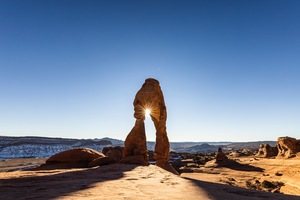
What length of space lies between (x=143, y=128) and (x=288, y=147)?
80.9 feet

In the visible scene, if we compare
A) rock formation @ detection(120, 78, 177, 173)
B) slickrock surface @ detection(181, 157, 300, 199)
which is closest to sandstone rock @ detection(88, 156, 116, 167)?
rock formation @ detection(120, 78, 177, 173)

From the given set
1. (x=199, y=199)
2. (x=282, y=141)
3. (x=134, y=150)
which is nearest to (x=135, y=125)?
(x=134, y=150)

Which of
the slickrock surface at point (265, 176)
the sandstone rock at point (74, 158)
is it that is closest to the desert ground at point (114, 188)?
the sandstone rock at point (74, 158)

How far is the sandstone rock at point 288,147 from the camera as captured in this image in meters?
23.0

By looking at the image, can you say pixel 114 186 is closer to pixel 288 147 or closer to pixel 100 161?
pixel 100 161

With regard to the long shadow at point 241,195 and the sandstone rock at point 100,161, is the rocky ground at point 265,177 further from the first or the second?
the sandstone rock at point 100,161

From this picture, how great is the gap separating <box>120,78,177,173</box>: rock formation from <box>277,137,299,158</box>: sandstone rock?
1993 cm

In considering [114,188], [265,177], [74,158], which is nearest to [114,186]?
[114,188]

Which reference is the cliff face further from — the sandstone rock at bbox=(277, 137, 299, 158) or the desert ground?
the sandstone rock at bbox=(277, 137, 299, 158)

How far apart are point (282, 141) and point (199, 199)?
3042 centimetres

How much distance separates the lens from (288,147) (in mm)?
23906

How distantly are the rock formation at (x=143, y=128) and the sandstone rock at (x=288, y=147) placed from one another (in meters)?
19.9

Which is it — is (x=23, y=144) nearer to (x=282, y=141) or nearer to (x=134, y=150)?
(x=134, y=150)

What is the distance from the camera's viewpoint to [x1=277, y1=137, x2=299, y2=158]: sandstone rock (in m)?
23.0
